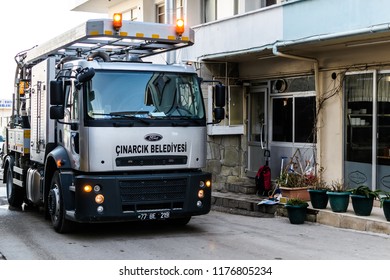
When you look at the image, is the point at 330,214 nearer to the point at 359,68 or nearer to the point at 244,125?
the point at 359,68

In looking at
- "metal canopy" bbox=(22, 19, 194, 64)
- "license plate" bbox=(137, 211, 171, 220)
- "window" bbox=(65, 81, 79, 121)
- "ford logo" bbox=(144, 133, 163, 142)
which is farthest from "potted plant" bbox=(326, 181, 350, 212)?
"window" bbox=(65, 81, 79, 121)

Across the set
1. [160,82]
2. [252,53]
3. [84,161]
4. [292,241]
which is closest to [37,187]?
[84,161]

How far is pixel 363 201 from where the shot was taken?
1038 centimetres

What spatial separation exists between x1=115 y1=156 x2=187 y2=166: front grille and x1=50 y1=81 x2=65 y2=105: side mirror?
4.45 ft

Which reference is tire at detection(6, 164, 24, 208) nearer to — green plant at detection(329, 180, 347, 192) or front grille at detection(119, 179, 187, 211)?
front grille at detection(119, 179, 187, 211)

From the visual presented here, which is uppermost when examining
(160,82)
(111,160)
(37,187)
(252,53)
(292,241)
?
(252,53)

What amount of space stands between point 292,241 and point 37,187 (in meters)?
4.80

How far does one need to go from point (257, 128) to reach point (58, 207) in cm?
741

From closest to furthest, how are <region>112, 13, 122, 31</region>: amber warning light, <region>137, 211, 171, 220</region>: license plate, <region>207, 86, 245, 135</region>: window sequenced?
<region>137, 211, 171, 220</region>: license plate
<region>112, 13, 122, 31</region>: amber warning light
<region>207, 86, 245, 135</region>: window

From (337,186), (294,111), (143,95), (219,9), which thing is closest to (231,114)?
(294,111)

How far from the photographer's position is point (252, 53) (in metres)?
13.9

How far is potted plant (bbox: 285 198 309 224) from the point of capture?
11.1 m

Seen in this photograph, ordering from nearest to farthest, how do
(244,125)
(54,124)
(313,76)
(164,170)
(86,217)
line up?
(86,217)
(164,170)
(54,124)
(313,76)
(244,125)

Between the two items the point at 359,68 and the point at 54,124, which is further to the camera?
the point at 359,68
